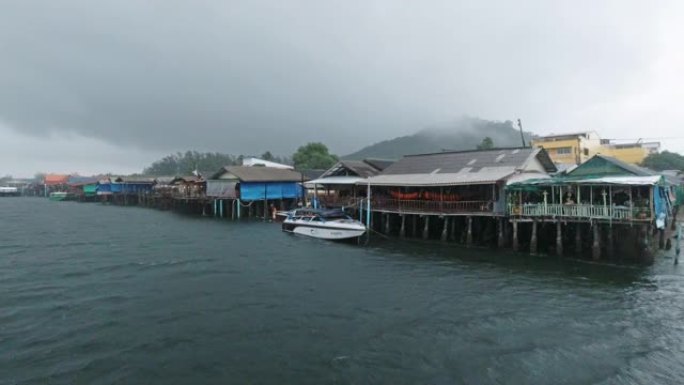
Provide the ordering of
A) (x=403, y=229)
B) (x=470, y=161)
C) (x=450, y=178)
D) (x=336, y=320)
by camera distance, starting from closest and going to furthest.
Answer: (x=336, y=320) → (x=450, y=178) → (x=470, y=161) → (x=403, y=229)

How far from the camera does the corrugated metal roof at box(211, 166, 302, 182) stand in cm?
4926

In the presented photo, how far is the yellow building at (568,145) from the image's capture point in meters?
64.0

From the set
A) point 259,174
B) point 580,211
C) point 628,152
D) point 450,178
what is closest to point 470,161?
point 450,178

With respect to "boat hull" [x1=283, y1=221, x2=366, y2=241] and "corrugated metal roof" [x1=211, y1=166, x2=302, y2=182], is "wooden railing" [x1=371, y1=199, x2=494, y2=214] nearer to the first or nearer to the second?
"boat hull" [x1=283, y1=221, x2=366, y2=241]

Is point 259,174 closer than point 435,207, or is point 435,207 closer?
point 435,207

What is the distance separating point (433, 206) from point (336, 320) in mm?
17305

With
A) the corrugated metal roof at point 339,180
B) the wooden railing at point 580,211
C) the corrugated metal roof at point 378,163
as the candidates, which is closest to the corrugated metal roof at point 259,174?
the corrugated metal roof at point 339,180

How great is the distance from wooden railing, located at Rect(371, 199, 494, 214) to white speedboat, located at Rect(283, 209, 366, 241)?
3.12 m

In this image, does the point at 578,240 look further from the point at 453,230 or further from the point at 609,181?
the point at 453,230

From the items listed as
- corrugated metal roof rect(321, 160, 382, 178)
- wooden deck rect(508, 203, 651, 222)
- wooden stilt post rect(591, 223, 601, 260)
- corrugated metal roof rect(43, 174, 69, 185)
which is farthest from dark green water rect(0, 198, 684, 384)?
corrugated metal roof rect(43, 174, 69, 185)

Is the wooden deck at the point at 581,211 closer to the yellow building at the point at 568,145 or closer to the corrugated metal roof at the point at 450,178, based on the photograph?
the corrugated metal roof at the point at 450,178

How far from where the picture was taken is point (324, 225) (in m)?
31.3

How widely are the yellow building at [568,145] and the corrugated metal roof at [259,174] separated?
37915mm

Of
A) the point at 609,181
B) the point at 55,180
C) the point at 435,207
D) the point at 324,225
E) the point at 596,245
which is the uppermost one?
the point at 55,180
